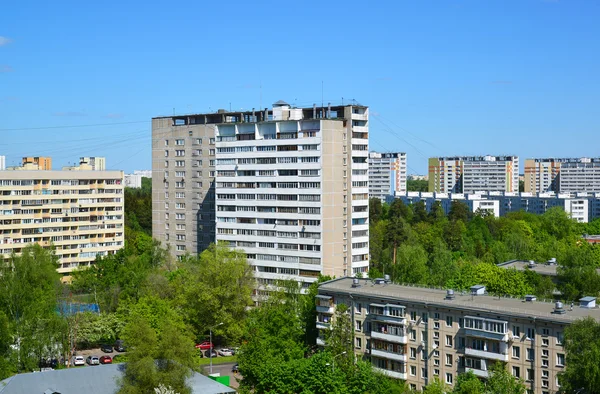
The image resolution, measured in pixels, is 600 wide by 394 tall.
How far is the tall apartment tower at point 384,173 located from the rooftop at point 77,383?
118m

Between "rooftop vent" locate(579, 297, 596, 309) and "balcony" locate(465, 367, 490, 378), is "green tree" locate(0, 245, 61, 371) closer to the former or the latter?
"balcony" locate(465, 367, 490, 378)

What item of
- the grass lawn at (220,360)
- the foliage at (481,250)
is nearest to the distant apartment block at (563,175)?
the foliage at (481,250)

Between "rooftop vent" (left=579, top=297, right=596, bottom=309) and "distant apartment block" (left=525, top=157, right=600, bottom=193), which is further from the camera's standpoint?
"distant apartment block" (left=525, top=157, right=600, bottom=193)

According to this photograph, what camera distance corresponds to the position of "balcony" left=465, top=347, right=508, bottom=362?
104 ft

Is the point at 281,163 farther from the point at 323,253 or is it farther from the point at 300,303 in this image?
the point at 300,303

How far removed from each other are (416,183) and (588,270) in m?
145

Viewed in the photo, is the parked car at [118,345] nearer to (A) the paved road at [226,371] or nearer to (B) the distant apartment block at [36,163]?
(A) the paved road at [226,371]

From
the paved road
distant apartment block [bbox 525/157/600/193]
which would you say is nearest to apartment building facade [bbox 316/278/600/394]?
the paved road

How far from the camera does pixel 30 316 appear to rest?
38438mm

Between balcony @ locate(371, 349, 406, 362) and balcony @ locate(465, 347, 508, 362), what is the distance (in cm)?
349

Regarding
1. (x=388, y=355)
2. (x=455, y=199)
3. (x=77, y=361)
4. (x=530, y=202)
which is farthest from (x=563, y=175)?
(x=77, y=361)

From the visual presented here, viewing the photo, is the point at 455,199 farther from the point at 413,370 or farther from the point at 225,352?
the point at 413,370

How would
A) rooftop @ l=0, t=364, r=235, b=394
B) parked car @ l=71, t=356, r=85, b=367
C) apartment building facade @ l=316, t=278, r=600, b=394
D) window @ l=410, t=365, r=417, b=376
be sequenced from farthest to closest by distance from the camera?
parked car @ l=71, t=356, r=85, b=367 < window @ l=410, t=365, r=417, b=376 < apartment building facade @ l=316, t=278, r=600, b=394 < rooftop @ l=0, t=364, r=235, b=394

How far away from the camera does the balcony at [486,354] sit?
31.6m
